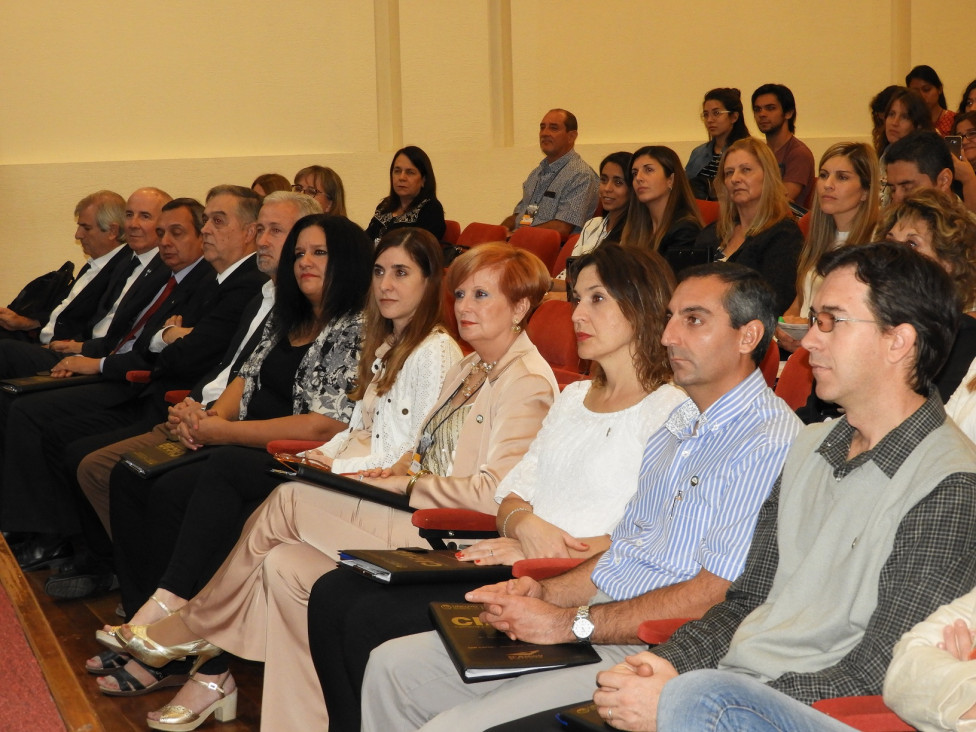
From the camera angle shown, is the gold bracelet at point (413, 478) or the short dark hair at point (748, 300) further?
the gold bracelet at point (413, 478)

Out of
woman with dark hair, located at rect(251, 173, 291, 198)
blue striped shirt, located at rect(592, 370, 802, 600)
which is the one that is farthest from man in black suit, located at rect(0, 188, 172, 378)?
blue striped shirt, located at rect(592, 370, 802, 600)

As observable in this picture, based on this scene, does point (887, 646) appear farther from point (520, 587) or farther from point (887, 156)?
point (887, 156)

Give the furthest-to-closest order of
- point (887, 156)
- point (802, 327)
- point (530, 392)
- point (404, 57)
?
point (404, 57), point (887, 156), point (802, 327), point (530, 392)

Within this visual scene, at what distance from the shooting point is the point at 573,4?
7.88m

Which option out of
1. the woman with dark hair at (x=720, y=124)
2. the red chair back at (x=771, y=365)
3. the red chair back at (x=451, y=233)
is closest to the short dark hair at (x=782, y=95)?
the woman with dark hair at (x=720, y=124)

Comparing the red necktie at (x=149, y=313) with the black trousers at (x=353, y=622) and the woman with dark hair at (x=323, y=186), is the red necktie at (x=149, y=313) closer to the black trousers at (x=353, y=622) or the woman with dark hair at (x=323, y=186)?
the woman with dark hair at (x=323, y=186)

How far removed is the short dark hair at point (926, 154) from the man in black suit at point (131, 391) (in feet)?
7.79

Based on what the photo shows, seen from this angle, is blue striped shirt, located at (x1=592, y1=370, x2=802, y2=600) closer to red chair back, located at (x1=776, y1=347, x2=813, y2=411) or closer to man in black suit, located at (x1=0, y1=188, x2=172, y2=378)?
red chair back, located at (x1=776, y1=347, x2=813, y2=411)

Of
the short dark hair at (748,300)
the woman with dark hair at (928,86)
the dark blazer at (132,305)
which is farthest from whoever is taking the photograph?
the woman with dark hair at (928,86)

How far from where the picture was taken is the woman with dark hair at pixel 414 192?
6410mm

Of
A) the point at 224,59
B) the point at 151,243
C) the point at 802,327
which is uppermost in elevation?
the point at 224,59

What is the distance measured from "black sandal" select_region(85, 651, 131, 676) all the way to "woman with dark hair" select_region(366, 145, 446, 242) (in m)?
3.54

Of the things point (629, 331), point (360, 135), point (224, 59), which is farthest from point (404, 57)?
point (629, 331)

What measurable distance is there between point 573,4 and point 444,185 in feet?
5.37
